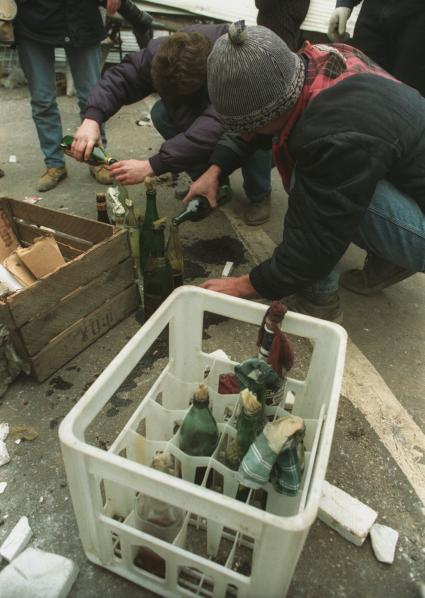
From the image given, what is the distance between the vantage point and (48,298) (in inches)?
57.6

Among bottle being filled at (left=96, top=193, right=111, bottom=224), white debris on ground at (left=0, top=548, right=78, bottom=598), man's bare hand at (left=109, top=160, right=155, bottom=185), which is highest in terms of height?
man's bare hand at (left=109, top=160, right=155, bottom=185)

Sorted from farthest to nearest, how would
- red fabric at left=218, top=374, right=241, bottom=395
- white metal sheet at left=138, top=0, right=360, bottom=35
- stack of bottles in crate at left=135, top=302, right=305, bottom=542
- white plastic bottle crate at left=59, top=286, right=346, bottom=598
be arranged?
white metal sheet at left=138, top=0, right=360, bottom=35 → red fabric at left=218, top=374, right=241, bottom=395 → stack of bottles in crate at left=135, top=302, right=305, bottom=542 → white plastic bottle crate at left=59, top=286, right=346, bottom=598

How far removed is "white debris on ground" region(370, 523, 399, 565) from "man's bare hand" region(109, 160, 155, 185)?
1.63 meters

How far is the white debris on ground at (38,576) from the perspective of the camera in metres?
0.99

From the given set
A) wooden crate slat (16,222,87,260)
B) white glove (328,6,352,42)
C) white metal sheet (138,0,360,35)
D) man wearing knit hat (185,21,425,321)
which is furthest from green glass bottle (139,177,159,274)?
white metal sheet (138,0,360,35)

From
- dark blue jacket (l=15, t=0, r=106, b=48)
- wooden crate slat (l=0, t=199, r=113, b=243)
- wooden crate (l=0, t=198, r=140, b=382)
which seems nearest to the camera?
wooden crate (l=0, t=198, r=140, b=382)

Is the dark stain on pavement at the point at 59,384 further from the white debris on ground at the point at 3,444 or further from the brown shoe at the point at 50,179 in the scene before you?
the brown shoe at the point at 50,179

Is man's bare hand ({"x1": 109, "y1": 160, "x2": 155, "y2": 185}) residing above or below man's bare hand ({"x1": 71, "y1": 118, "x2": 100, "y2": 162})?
below

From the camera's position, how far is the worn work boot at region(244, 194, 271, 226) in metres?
2.57

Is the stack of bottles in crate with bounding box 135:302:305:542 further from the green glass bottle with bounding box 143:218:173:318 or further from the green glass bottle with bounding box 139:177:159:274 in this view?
the green glass bottle with bounding box 139:177:159:274

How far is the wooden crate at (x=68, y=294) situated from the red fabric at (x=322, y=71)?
28.6 inches

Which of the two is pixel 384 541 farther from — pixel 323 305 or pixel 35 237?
pixel 35 237

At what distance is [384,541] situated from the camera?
1.17 metres

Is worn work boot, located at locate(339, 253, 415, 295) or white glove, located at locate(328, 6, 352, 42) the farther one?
white glove, located at locate(328, 6, 352, 42)
